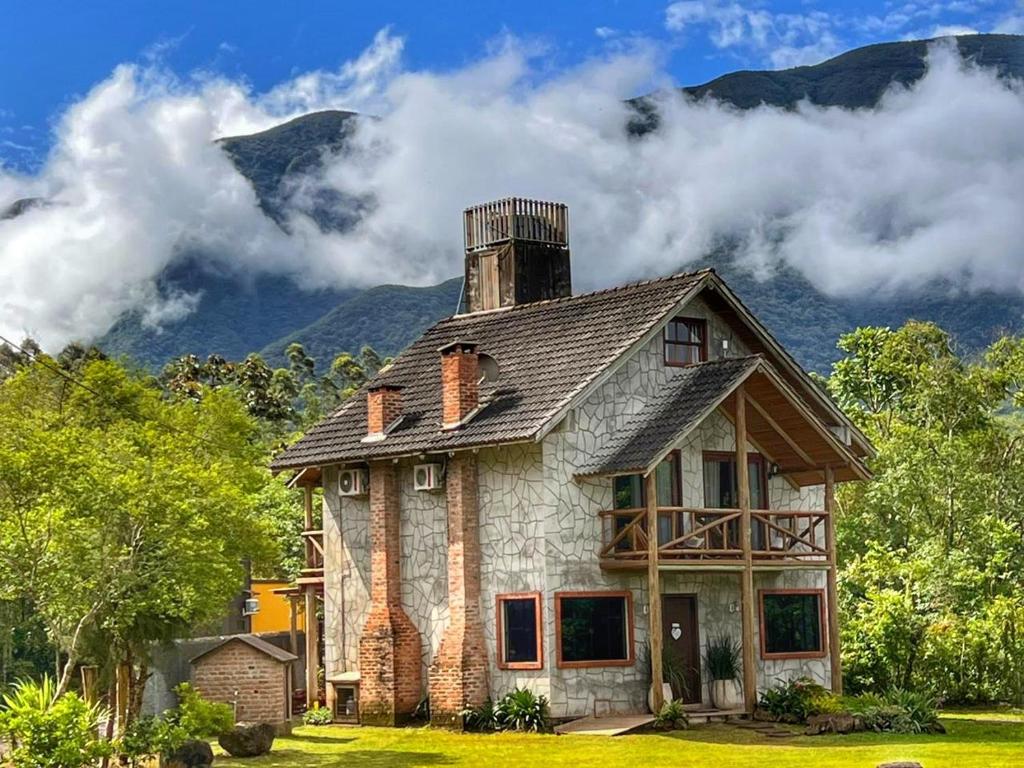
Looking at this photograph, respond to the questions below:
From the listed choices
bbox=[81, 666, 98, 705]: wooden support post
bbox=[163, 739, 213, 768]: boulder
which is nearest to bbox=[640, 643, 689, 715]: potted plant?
bbox=[163, 739, 213, 768]: boulder

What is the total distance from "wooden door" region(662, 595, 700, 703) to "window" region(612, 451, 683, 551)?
52.7 inches

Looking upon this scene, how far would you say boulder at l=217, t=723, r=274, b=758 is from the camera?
85.4ft

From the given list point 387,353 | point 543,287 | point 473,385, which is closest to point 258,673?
point 473,385

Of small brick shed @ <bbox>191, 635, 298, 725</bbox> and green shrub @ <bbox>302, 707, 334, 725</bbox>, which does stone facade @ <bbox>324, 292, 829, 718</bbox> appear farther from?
small brick shed @ <bbox>191, 635, 298, 725</bbox>

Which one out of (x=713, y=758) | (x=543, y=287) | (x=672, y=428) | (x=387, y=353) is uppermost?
(x=387, y=353)

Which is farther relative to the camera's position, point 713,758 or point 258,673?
point 258,673

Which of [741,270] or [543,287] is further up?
[741,270]

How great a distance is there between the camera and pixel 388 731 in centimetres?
3133

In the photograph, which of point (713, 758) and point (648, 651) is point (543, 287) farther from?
point (713, 758)

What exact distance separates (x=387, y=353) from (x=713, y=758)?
162 metres

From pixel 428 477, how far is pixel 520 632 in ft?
11.2

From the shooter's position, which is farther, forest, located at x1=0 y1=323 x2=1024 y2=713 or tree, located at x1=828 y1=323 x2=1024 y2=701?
tree, located at x1=828 y1=323 x2=1024 y2=701

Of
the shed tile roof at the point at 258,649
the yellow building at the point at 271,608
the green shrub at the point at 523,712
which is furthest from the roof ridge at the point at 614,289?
the yellow building at the point at 271,608

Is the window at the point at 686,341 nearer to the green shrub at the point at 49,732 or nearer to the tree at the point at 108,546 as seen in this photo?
the tree at the point at 108,546
